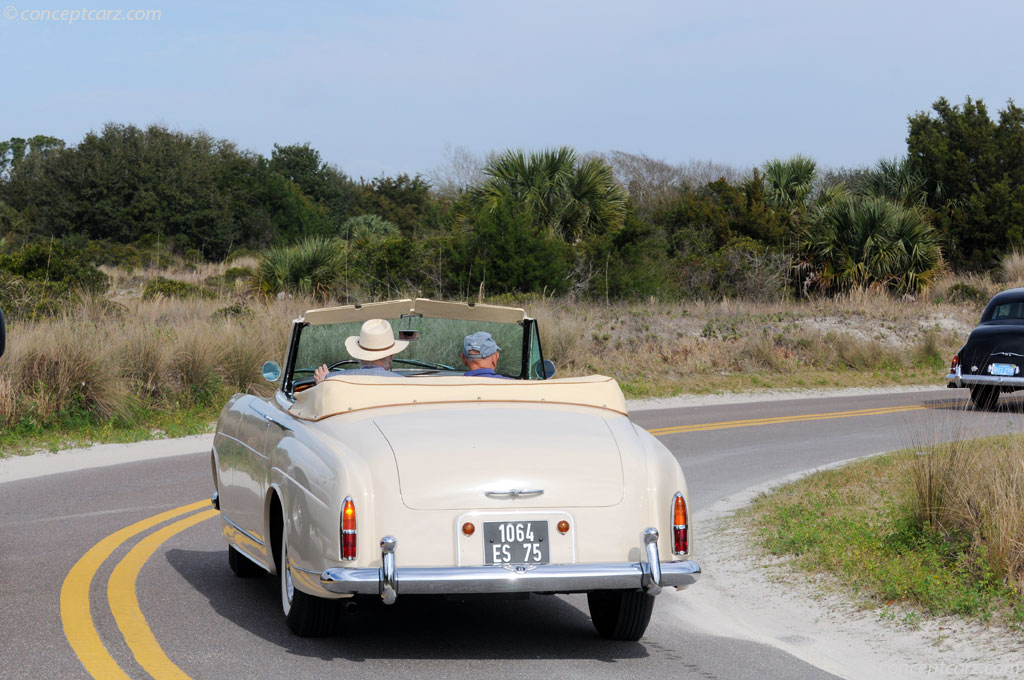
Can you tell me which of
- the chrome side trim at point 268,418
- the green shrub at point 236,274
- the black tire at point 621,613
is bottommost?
the black tire at point 621,613

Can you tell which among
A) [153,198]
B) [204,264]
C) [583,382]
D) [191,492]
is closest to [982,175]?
[204,264]

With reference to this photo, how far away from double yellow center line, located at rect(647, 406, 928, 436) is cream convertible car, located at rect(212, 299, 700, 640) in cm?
1092

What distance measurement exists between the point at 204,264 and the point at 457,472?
45.3 m

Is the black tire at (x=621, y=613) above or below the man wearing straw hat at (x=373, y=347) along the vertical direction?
below

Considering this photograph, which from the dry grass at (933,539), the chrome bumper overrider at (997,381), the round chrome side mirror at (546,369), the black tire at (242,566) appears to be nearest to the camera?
the dry grass at (933,539)

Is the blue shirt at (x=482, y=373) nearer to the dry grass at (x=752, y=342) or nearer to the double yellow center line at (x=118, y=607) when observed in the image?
the double yellow center line at (x=118, y=607)

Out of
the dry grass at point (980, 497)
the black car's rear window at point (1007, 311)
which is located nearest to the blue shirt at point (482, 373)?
the dry grass at point (980, 497)

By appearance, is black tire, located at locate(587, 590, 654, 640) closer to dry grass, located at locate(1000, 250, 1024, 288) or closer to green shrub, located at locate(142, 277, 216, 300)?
green shrub, located at locate(142, 277, 216, 300)

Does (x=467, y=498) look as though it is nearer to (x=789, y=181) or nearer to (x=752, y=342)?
(x=752, y=342)

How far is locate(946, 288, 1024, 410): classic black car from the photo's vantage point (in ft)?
62.2

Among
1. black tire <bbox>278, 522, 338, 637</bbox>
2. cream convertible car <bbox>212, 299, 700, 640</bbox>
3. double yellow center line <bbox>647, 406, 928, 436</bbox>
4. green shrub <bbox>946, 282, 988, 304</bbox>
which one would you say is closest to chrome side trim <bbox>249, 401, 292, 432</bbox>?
cream convertible car <bbox>212, 299, 700, 640</bbox>

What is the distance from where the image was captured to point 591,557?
5.36m

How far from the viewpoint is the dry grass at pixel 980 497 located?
6.60m

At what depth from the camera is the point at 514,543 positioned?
208 inches
